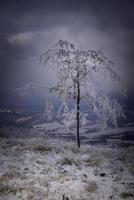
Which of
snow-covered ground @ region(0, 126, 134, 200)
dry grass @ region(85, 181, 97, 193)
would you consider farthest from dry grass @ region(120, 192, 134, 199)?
dry grass @ region(85, 181, 97, 193)

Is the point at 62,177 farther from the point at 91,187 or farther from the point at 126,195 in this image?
the point at 126,195

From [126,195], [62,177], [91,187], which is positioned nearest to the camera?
[126,195]

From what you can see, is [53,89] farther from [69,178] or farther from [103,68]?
[69,178]

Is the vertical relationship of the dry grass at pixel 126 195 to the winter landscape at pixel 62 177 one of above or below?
below

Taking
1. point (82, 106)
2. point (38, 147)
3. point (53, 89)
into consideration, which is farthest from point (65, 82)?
point (38, 147)

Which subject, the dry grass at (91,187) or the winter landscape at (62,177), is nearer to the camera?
the winter landscape at (62,177)

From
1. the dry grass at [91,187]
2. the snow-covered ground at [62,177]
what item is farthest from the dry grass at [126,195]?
the dry grass at [91,187]

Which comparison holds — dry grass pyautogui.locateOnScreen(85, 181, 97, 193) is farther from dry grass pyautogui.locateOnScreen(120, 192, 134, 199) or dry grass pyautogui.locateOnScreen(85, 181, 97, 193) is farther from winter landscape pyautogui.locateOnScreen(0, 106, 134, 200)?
dry grass pyautogui.locateOnScreen(120, 192, 134, 199)

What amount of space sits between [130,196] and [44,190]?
12.5 ft

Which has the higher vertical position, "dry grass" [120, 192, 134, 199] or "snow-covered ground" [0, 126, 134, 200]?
"snow-covered ground" [0, 126, 134, 200]

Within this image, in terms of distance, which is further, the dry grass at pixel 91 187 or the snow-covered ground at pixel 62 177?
the dry grass at pixel 91 187

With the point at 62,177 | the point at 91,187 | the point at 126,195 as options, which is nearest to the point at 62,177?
the point at 62,177

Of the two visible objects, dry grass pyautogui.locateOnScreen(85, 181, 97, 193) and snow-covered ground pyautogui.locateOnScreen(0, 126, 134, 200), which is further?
dry grass pyautogui.locateOnScreen(85, 181, 97, 193)

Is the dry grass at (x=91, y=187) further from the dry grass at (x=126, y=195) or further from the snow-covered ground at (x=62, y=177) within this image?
the dry grass at (x=126, y=195)
